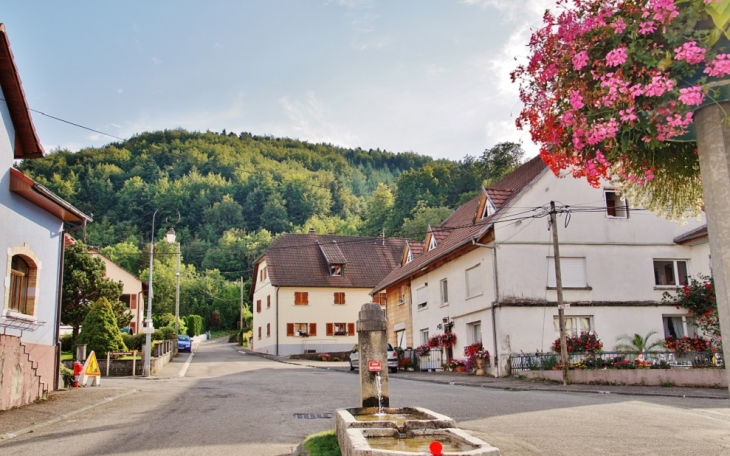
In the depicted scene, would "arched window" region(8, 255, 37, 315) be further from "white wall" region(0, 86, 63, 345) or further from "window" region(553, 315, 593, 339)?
"window" region(553, 315, 593, 339)

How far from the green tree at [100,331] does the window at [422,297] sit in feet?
52.0

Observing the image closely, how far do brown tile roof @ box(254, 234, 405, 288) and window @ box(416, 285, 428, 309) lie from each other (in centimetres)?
1748

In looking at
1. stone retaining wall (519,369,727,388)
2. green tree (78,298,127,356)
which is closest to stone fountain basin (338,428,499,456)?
stone retaining wall (519,369,727,388)

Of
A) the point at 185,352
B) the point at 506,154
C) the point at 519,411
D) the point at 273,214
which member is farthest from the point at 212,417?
the point at 273,214

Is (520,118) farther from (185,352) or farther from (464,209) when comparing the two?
(185,352)

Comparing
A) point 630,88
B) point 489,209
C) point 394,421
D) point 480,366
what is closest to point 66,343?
point 480,366

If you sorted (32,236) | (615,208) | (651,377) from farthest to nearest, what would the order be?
(615,208) < (651,377) < (32,236)

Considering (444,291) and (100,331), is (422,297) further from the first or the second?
(100,331)

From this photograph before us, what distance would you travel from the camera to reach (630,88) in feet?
13.0

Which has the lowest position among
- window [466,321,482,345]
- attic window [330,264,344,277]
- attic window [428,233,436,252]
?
window [466,321,482,345]

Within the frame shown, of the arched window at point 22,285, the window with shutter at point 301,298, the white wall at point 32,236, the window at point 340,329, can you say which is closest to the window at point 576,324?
the white wall at point 32,236

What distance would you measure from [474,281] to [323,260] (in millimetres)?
27982

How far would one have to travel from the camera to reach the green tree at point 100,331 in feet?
→ 93.1

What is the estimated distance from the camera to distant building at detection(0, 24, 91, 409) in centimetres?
1418
